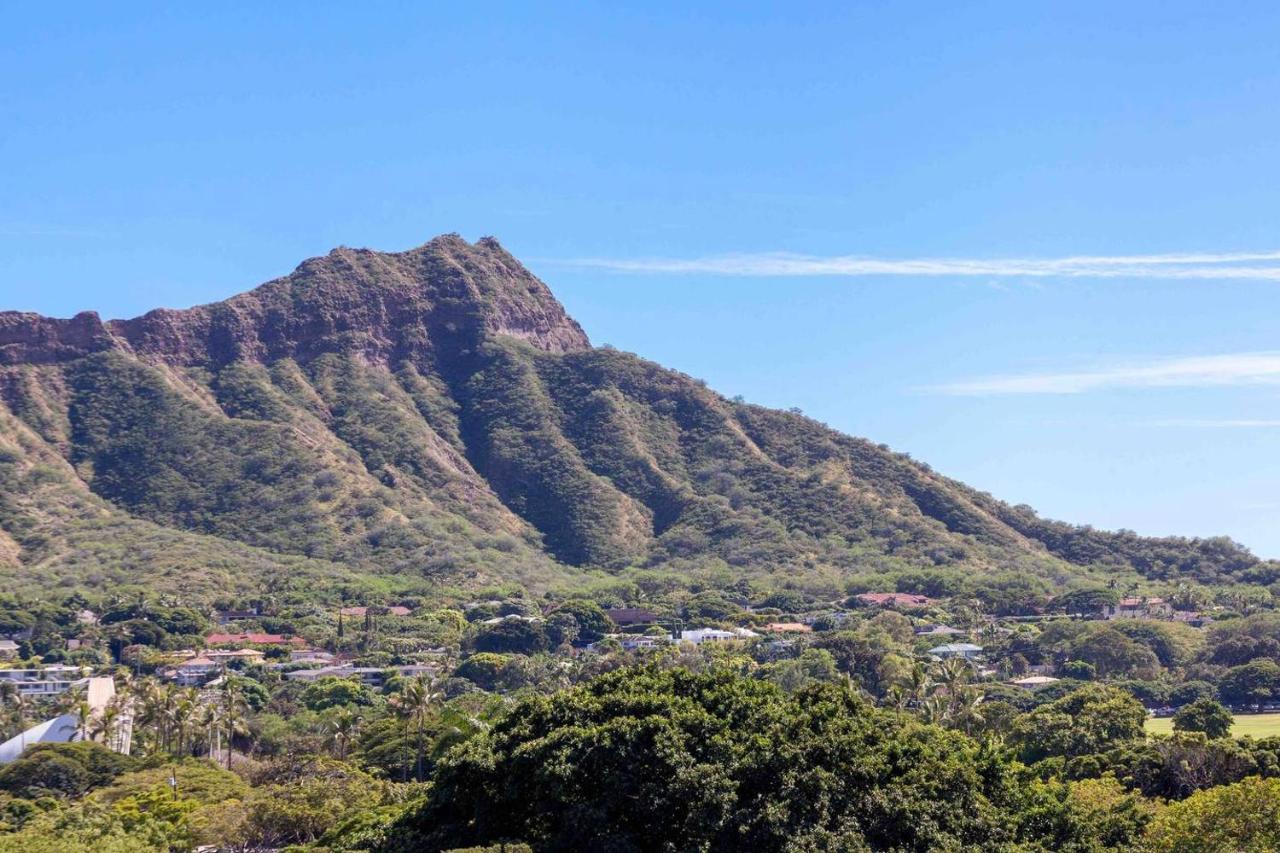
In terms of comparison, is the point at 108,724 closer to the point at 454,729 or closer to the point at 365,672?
the point at 454,729

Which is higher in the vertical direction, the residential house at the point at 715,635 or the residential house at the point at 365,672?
the residential house at the point at 715,635

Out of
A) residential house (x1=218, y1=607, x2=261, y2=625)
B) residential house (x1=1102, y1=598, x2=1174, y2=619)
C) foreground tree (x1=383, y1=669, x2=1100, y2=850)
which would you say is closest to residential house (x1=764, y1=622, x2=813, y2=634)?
residential house (x1=1102, y1=598, x2=1174, y2=619)

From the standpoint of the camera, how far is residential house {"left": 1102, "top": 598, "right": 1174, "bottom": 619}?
445ft

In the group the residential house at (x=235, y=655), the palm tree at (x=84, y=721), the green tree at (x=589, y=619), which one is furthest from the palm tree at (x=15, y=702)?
the green tree at (x=589, y=619)

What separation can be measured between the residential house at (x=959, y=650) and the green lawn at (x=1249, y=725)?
78.0ft

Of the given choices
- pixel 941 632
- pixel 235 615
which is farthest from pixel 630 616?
pixel 235 615

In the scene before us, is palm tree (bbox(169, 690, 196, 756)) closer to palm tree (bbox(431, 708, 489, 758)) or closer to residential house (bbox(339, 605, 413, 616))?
palm tree (bbox(431, 708, 489, 758))

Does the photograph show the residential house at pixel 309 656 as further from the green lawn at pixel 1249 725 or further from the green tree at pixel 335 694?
the green lawn at pixel 1249 725

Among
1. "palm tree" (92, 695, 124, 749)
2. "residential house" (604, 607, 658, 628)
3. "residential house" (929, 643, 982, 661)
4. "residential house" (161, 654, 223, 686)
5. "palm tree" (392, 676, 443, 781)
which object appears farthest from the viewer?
"residential house" (604, 607, 658, 628)

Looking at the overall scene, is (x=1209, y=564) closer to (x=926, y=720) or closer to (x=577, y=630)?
(x=577, y=630)

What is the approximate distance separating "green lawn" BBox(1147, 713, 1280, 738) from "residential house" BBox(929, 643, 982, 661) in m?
23.8

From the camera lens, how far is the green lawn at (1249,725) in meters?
73.0

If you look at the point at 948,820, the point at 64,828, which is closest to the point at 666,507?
the point at 64,828

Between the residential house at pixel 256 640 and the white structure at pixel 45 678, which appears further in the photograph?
the residential house at pixel 256 640
